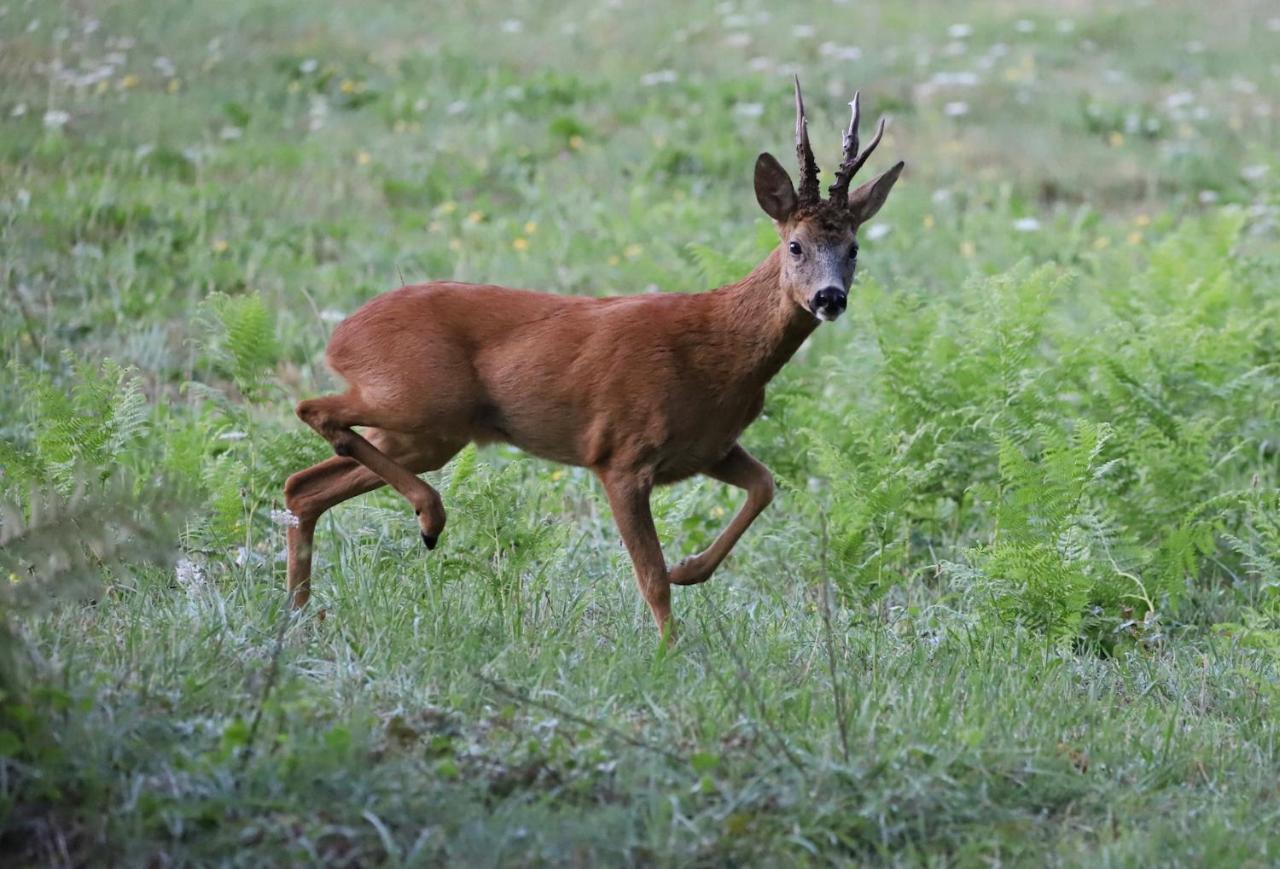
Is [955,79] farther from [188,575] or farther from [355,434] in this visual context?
[188,575]

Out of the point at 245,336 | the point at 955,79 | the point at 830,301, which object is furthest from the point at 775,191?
the point at 955,79

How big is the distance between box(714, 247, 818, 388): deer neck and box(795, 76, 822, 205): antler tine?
0.79 feet

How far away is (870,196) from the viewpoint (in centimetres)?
584

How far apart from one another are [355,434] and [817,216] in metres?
1.80

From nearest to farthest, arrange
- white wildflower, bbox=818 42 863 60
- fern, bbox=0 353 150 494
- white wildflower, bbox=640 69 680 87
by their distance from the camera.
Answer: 1. fern, bbox=0 353 150 494
2. white wildflower, bbox=640 69 680 87
3. white wildflower, bbox=818 42 863 60

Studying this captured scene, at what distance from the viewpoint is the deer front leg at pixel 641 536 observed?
5715mm

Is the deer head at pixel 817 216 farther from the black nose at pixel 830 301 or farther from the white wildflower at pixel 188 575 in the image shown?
the white wildflower at pixel 188 575

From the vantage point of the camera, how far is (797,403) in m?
7.78

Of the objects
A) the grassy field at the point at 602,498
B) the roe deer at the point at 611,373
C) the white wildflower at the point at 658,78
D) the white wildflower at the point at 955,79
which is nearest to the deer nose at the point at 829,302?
the roe deer at the point at 611,373

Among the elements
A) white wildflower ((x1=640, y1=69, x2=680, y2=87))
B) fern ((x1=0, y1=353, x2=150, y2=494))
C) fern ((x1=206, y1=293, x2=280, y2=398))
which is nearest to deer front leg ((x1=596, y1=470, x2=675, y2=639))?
fern ((x1=206, y1=293, x2=280, y2=398))

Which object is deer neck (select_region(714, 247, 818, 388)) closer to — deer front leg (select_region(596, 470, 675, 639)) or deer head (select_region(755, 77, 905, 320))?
deer head (select_region(755, 77, 905, 320))

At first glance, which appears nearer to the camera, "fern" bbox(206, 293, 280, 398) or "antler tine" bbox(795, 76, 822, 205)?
"antler tine" bbox(795, 76, 822, 205)

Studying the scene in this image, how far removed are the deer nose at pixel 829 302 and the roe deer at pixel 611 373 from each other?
0.18m

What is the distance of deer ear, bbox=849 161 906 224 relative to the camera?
5797 millimetres
